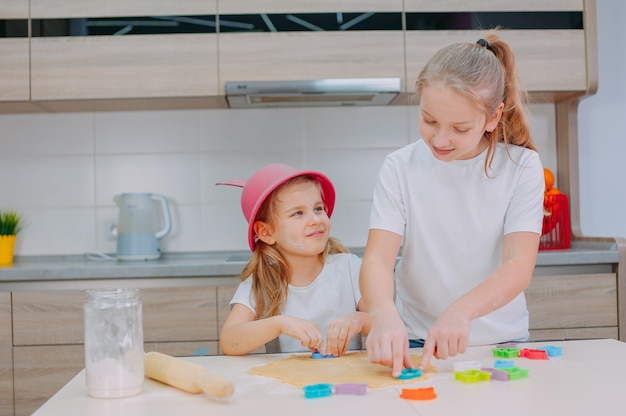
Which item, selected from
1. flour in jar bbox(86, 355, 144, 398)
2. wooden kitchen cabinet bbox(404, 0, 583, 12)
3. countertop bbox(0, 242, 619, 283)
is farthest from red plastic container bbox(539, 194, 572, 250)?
flour in jar bbox(86, 355, 144, 398)

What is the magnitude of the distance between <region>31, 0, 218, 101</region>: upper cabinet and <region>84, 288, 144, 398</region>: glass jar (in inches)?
68.1

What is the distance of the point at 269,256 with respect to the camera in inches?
66.9

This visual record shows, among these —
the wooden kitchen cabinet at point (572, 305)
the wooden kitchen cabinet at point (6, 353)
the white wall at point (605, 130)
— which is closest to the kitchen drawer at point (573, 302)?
the wooden kitchen cabinet at point (572, 305)

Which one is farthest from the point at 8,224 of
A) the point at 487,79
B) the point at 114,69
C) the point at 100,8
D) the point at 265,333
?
the point at 487,79

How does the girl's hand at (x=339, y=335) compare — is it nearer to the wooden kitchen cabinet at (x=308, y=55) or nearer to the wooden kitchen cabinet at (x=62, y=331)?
the wooden kitchen cabinet at (x=62, y=331)

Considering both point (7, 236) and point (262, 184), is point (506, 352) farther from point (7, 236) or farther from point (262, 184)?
point (7, 236)

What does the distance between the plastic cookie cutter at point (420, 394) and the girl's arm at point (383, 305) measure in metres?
Result: 0.12

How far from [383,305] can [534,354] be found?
0.84 feet

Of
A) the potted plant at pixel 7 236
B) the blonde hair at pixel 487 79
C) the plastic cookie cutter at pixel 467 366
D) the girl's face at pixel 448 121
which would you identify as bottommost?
the plastic cookie cutter at pixel 467 366

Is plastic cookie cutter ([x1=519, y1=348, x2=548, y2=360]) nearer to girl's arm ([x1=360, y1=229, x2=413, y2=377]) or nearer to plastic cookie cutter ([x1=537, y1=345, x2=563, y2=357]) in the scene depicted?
plastic cookie cutter ([x1=537, y1=345, x2=563, y2=357])

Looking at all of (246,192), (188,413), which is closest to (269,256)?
(246,192)

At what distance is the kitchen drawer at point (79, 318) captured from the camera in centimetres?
242

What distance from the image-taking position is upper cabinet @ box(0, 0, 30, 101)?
2.64 metres

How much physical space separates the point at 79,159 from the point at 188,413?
7.23 ft
